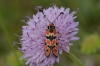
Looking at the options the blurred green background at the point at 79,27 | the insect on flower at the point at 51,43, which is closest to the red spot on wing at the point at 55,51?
the insect on flower at the point at 51,43

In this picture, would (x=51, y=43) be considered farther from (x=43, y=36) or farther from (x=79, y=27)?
(x=79, y=27)

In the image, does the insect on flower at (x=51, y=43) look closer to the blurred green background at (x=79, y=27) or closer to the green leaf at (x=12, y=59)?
the blurred green background at (x=79, y=27)

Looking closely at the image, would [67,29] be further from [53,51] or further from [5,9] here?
[5,9]

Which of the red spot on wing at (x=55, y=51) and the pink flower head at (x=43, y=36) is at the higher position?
the pink flower head at (x=43, y=36)

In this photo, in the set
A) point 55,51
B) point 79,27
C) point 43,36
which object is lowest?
point 55,51

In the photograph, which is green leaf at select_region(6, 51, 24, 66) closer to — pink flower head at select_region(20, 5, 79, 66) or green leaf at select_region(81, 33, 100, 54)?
green leaf at select_region(81, 33, 100, 54)

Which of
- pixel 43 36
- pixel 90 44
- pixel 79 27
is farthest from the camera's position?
pixel 79 27

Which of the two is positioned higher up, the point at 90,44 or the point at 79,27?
the point at 79,27

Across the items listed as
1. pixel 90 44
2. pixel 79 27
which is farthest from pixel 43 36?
pixel 79 27
